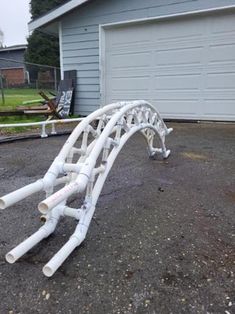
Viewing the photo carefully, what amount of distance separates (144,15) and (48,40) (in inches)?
772

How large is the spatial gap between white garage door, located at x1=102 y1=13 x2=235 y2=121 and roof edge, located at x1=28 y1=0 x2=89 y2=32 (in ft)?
3.45

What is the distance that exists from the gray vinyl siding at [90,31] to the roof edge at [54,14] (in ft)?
0.79

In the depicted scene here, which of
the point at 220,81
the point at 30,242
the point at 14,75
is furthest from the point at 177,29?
the point at 14,75

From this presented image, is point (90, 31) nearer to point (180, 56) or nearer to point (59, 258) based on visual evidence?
point (180, 56)

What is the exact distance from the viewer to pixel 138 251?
1978 millimetres

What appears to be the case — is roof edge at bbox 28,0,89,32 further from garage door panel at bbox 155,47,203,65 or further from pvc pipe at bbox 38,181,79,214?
pvc pipe at bbox 38,181,79,214

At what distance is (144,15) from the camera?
24.5 ft

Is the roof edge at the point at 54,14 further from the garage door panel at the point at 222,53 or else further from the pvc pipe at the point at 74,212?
the pvc pipe at the point at 74,212

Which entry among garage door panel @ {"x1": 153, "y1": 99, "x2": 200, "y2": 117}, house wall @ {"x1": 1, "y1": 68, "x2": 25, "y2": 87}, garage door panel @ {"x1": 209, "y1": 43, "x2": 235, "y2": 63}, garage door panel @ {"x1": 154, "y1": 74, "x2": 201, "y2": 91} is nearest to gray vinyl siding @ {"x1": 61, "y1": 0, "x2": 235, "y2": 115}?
garage door panel @ {"x1": 209, "y1": 43, "x2": 235, "y2": 63}

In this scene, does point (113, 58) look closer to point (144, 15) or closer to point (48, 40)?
point (144, 15)

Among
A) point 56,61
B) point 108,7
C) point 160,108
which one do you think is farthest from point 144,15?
point 56,61

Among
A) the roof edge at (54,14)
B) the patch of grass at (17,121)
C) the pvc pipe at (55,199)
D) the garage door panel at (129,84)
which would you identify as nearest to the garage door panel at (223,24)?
the garage door panel at (129,84)

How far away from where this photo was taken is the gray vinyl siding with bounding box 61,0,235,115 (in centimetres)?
739

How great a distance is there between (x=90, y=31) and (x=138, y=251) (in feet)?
24.4
